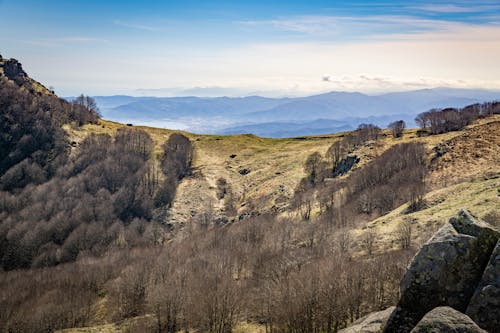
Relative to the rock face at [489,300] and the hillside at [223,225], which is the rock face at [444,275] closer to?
the rock face at [489,300]

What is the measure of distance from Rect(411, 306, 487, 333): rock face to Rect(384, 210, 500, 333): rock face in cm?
339

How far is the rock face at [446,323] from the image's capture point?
12492mm

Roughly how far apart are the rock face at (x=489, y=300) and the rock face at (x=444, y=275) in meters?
0.66

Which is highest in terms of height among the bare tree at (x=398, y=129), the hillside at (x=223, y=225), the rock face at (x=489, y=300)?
the bare tree at (x=398, y=129)

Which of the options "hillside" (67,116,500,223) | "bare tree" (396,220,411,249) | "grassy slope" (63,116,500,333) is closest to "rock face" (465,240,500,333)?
"grassy slope" (63,116,500,333)

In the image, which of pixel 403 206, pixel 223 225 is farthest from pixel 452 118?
pixel 223 225

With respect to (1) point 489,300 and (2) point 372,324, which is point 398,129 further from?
(1) point 489,300

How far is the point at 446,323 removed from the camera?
12.7m

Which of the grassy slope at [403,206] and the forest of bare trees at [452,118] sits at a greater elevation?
the forest of bare trees at [452,118]

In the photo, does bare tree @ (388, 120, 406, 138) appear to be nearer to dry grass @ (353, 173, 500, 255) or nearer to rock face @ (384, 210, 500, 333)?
dry grass @ (353, 173, 500, 255)

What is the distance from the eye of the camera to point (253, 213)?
138 metres

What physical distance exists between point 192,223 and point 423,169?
85.1 m

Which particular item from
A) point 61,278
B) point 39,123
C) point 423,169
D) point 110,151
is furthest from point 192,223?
point 39,123

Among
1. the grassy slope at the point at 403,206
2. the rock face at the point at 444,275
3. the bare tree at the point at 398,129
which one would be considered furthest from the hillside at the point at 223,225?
the rock face at the point at 444,275
